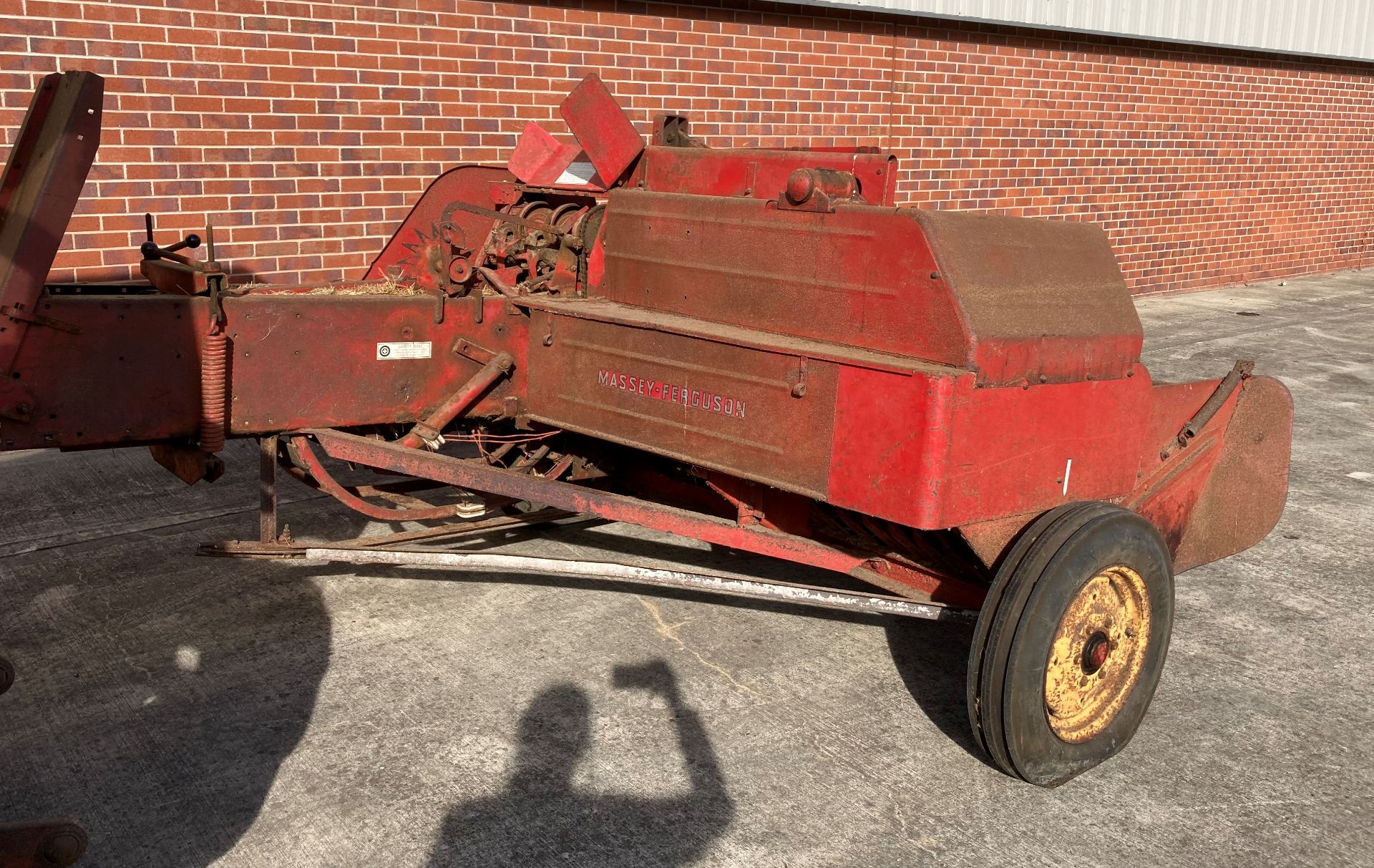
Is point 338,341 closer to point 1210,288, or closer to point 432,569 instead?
point 432,569

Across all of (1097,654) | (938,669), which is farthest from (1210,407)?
(938,669)

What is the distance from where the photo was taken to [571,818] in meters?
3.28

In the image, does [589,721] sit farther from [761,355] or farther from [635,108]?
[635,108]

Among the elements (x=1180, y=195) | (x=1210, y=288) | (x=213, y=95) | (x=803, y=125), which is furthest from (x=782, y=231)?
(x=1210, y=288)

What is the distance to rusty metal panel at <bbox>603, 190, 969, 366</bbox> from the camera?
137 inches

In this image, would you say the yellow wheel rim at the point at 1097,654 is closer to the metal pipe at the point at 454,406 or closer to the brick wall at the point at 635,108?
the metal pipe at the point at 454,406

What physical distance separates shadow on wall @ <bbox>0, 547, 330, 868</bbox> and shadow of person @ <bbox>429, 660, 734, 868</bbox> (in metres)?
0.63

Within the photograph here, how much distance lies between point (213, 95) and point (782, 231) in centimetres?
421

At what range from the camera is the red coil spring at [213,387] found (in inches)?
148

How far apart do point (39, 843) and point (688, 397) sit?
7.17 feet

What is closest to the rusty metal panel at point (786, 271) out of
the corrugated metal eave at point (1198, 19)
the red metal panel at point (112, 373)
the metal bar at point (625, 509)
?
the metal bar at point (625, 509)

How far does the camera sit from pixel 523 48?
7914mm

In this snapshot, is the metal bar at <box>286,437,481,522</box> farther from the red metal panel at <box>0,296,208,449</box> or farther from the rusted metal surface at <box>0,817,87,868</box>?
the rusted metal surface at <box>0,817,87,868</box>

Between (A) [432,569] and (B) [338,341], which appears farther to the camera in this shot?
(A) [432,569]
